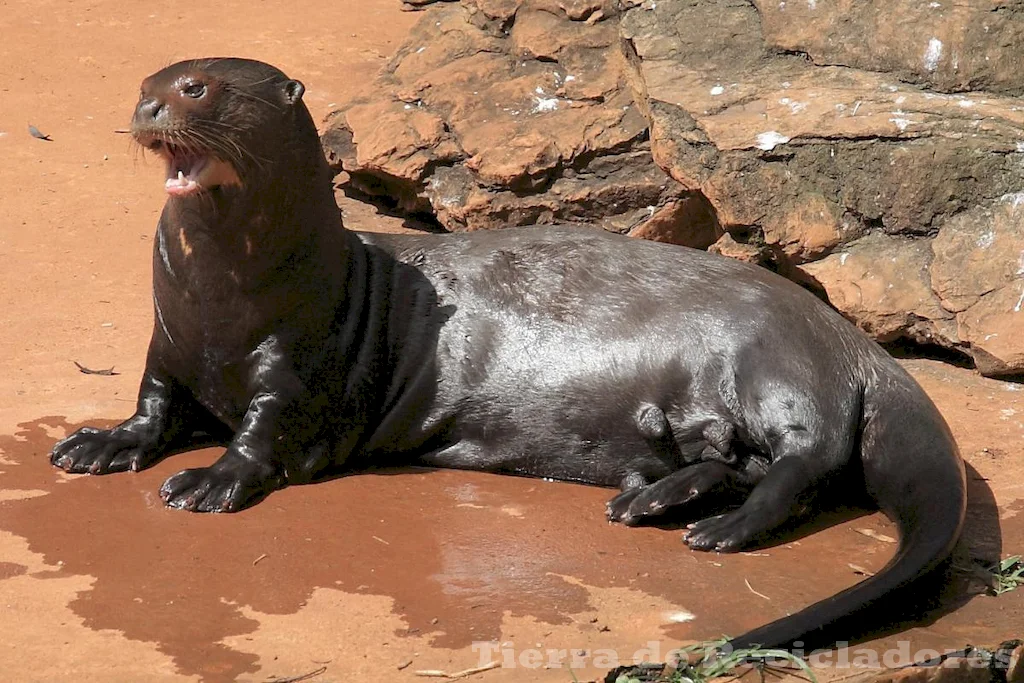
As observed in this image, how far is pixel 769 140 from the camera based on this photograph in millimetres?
6402

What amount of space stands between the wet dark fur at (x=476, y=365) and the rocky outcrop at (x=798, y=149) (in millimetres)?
1123

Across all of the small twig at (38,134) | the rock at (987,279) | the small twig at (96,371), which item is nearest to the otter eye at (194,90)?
the small twig at (96,371)

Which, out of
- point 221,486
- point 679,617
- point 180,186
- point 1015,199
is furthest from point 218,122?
point 1015,199

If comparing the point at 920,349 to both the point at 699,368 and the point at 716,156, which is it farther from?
the point at 699,368

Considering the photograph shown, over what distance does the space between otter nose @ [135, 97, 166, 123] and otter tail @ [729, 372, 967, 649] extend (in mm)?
2373

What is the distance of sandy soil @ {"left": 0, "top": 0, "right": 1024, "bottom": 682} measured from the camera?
3926 millimetres

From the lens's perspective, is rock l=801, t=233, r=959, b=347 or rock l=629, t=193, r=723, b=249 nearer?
rock l=801, t=233, r=959, b=347

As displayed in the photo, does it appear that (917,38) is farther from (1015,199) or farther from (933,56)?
(1015,199)

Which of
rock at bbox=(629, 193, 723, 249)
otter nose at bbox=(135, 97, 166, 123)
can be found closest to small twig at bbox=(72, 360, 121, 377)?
otter nose at bbox=(135, 97, 166, 123)

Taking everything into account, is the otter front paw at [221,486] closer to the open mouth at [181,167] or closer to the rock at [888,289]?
the open mouth at [181,167]

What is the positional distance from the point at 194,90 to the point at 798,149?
2679mm

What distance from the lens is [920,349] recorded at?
6.56 meters

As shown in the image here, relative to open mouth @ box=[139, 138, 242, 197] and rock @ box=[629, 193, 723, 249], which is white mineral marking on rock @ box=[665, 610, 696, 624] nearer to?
open mouth @ box=[139, 138, 242, 197]

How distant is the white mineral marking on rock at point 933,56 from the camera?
6531 millimetres
